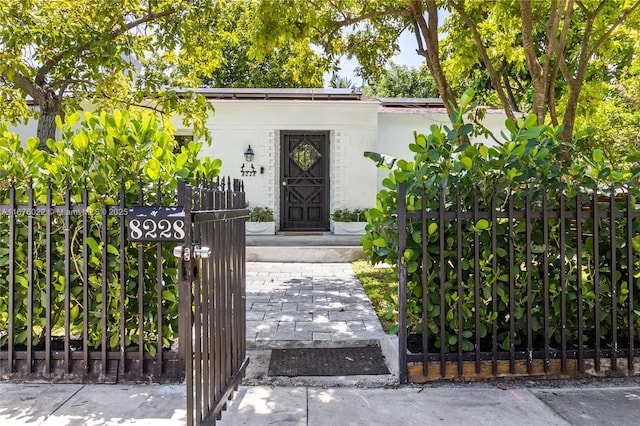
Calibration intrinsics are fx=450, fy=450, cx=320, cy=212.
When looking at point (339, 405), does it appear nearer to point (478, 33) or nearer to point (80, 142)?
point (80, 142)

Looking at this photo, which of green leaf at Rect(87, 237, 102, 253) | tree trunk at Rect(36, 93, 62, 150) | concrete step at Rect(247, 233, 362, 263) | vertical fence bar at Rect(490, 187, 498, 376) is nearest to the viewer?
green leaf at Rect(87, 237, 102, 253)

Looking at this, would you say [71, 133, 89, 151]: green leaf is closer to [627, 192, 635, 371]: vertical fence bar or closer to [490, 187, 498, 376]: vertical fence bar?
[490, 187, 498, 376]: vertical fence bar

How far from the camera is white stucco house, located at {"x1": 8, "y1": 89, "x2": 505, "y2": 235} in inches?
455

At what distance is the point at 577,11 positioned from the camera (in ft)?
27.3

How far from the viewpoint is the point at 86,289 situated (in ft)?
10.6

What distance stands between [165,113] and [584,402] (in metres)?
6.01

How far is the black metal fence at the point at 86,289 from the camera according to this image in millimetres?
3236

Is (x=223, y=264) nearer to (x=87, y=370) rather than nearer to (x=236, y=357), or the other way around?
→ (x=236, y=357)

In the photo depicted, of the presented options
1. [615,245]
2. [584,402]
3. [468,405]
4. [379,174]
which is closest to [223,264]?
[468,405]

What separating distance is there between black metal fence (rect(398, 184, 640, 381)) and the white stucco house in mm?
8231

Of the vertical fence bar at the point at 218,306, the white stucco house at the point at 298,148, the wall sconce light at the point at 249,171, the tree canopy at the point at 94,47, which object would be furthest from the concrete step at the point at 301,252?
the vertical fence bar at the point at 218,306

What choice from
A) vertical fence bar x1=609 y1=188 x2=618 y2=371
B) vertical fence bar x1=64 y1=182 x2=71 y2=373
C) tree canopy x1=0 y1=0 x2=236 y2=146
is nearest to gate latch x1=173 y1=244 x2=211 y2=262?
vertical fence bar x1=64 y1=182 x2=71 y2=373

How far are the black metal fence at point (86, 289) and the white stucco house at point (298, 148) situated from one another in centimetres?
813

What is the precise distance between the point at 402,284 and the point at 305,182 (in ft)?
29.2
